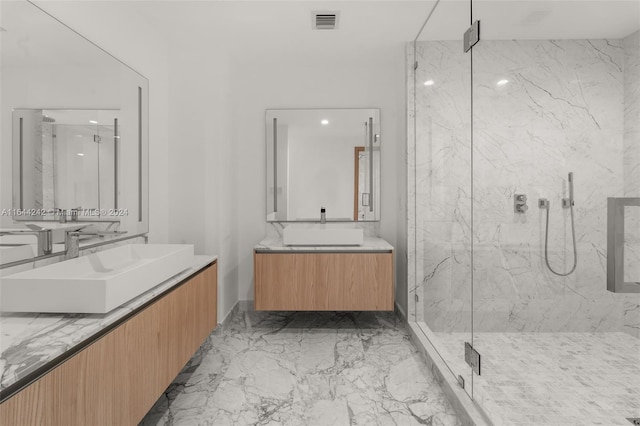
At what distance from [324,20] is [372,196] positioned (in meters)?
1.52

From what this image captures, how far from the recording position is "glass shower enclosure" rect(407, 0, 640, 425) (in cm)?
102

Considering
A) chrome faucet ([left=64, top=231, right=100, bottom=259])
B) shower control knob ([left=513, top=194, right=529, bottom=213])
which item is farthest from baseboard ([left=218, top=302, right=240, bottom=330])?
shower control knob ([left=513, top=194, right=529, bottom=213])

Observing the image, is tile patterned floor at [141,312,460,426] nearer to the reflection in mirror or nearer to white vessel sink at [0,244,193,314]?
white vessel sink at [0,244,193,314]

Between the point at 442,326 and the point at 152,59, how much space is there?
2.76m

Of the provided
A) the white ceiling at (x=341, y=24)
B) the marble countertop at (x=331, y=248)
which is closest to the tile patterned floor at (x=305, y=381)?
the marble countertop at (x=331, y=248)

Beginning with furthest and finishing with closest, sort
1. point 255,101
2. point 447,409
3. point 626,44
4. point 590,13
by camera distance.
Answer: point 255,101 → point 447,409 → point 590,13 → point 626,44

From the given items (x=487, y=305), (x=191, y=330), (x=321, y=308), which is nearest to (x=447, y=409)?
(x=487, y=305)

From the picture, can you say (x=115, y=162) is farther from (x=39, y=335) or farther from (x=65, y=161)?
(x=39, y=335)

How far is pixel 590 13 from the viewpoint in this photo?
111 cm

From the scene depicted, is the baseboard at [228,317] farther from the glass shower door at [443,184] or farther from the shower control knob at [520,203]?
the shower control knob at [520,203]

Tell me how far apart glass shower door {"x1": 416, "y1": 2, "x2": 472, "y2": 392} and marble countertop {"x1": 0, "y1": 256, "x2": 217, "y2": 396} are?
1658 millimetres

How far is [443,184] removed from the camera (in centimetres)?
227

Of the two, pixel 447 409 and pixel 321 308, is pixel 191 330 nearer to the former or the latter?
pixel 321 308

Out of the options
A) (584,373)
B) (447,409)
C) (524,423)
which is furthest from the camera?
(447,409)
